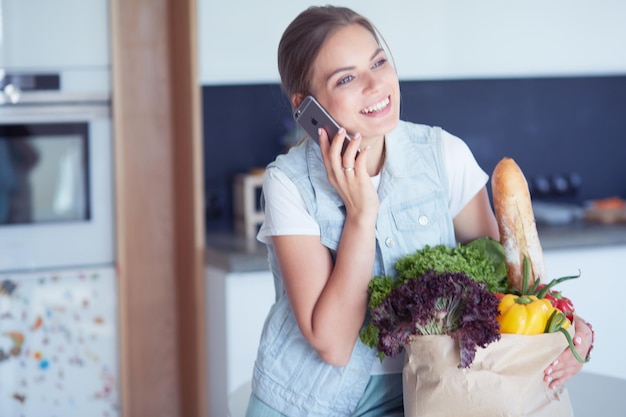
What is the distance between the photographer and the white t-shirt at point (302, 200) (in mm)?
1352

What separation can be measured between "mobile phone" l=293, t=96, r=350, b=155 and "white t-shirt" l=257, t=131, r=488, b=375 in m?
0.09

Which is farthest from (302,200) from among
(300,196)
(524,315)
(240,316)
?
(240,316)

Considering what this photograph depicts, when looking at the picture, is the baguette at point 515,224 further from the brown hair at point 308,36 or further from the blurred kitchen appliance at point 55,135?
the blurred kitchen appliance at point 55,135

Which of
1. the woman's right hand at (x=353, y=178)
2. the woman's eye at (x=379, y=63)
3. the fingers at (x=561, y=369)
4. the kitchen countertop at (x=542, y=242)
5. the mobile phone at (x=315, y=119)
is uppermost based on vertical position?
the woman's eye at (x=379, y=63)

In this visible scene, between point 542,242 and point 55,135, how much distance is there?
1734mm

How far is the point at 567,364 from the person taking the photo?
120cm

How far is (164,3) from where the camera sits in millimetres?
3164

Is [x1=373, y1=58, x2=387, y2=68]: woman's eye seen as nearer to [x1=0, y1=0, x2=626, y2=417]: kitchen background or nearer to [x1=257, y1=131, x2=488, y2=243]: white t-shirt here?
[x1=257, y1=131, x2=488, y2=243]: white t-shirt

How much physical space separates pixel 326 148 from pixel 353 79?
0.38ft

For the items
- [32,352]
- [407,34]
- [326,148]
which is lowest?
[32,352]

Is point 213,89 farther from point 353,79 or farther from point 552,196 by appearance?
point 353,79

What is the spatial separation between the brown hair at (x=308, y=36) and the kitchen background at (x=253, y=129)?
146 centimetres

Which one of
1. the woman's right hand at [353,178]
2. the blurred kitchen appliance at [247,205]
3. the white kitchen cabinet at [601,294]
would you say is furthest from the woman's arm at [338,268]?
the white kitchen cabinet at [601,294]

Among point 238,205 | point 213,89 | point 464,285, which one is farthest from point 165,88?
point 464,285
